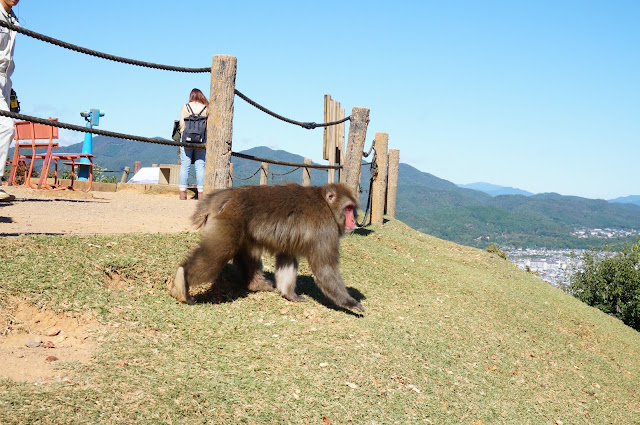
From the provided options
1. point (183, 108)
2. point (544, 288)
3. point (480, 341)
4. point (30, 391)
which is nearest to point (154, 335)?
point (30, 391)

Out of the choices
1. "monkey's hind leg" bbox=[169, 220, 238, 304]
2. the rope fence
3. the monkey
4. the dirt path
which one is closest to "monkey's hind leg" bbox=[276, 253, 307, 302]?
the monkey

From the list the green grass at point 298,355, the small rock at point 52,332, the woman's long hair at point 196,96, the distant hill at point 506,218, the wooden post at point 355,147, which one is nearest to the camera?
the green grass at point 298,355

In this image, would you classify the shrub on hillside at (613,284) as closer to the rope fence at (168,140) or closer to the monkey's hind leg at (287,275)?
the rope fence at (168,140)

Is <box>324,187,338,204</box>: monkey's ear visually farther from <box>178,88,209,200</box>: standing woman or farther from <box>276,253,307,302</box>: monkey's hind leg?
<box>178,88,209,200</box>: standing woman

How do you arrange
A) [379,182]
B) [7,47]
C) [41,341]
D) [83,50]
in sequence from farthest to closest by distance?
[379,182] < [7,47] < [83,50] < [41,341]

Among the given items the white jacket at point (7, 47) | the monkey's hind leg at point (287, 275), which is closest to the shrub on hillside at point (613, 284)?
the monkey's hind leg at point (287, 275)

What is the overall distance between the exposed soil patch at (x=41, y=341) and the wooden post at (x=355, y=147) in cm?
544

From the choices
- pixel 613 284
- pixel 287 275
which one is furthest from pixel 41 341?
pixel 613 284

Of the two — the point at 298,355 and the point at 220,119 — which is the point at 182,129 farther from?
the point at 298,355

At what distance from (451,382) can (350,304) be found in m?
1.11

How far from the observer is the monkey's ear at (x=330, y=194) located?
5711 mm

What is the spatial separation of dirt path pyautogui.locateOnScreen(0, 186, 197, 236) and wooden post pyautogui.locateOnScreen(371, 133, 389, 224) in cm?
345

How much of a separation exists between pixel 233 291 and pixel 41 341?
6.38 feet

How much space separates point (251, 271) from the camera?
5.77 m
